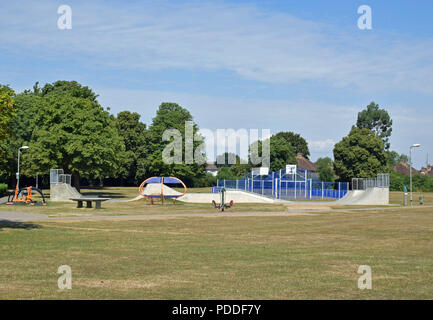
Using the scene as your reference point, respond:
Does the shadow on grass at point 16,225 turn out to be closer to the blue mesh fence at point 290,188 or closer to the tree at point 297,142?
the blue mesh fence at point 290,188

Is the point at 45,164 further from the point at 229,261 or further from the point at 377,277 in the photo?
the point at 377,277

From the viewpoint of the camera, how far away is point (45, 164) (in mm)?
64125

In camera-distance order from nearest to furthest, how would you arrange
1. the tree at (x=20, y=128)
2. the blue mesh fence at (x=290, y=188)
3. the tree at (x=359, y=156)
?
the tree at (x=20, y=128) → the blue mesh fence at (x=290, y=188) → the tree at (x=359, y=156)

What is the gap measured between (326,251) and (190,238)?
647cm

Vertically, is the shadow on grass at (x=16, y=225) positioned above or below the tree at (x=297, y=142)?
below

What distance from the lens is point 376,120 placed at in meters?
128

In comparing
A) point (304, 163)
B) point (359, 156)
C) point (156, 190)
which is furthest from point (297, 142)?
point (156, 190)

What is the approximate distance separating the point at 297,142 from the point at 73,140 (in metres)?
97.0

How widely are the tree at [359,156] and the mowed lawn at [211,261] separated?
242 feet

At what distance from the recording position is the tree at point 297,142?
149625 millimetres

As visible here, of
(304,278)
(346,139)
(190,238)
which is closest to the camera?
(304,278)

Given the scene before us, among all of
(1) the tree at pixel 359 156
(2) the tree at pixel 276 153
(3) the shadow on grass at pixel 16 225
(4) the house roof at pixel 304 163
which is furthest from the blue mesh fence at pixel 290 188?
(4) the house roof at pixel 304 163

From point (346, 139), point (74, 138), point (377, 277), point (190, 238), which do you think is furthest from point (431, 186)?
point (377, 277)

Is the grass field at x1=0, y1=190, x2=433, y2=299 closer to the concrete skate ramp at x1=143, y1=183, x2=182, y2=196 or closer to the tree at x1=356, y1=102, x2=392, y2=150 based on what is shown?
the concrete skate ramp at x1=143, y1=183, x2=182, y2=196
